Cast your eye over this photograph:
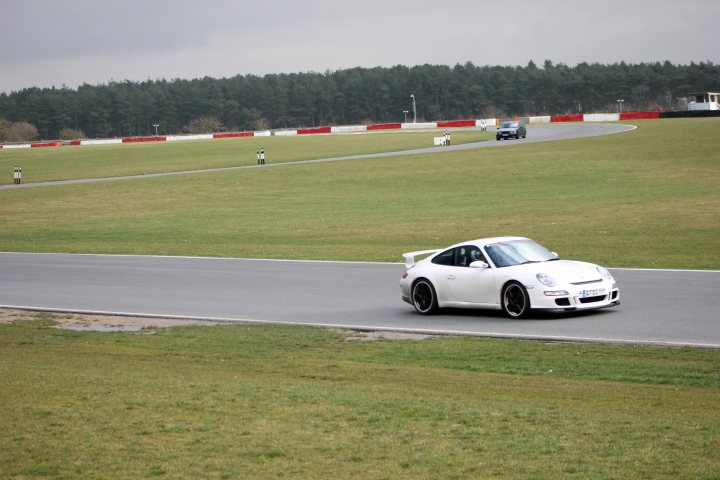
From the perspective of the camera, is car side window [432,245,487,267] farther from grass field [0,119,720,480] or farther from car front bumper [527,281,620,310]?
grass field [0,119,720,480]

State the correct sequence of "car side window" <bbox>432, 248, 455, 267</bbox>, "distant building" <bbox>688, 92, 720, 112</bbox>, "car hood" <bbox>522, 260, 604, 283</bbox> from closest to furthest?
"car hood" <bbox>522, 260, 604, 283</bbox> < "car side window" <bbox>432, 248, 455, 267</bbox> < "distant building" <bbox>688, 92, 720, 112</bbox>

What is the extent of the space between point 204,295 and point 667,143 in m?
44.8

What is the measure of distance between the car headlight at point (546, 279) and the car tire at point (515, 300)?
14.0 inches

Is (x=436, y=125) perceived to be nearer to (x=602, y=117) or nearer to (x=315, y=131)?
(x=315, y=131)

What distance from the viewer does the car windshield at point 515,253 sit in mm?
16828

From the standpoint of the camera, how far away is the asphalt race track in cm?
1508

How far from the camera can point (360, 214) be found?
3841cm

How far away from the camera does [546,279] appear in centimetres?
1600

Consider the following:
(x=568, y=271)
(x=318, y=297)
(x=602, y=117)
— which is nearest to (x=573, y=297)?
(x=568, y=271)

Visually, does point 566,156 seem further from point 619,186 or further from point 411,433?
point 411,433

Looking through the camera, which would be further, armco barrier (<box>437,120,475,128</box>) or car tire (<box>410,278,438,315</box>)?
armco barrier (<box>437,120,475,128</box>)

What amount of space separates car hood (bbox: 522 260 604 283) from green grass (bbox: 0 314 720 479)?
2360 millimetres

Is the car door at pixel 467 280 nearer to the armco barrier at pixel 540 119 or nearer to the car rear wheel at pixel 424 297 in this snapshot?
the car rear wheel at pixel 424 297

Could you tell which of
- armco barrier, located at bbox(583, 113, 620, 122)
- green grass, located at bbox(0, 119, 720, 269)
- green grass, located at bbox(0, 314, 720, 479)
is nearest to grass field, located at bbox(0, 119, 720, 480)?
green grass, located at bbox(0, 314, 720, 479)
